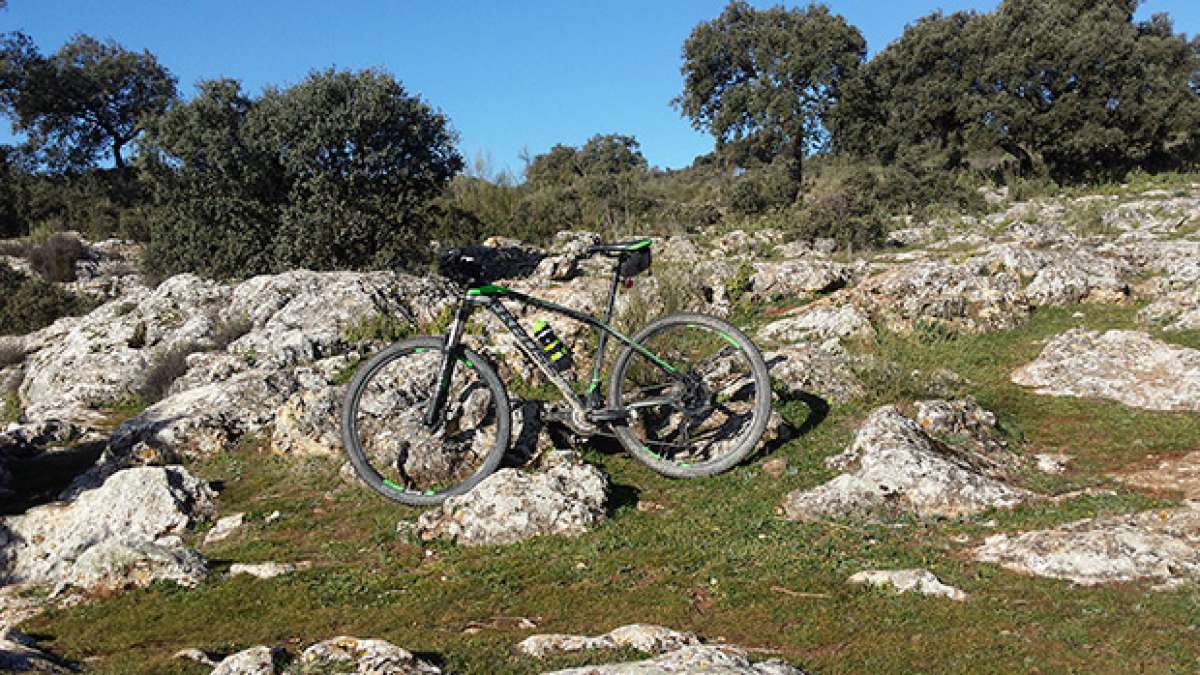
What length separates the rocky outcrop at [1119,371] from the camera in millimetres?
7660

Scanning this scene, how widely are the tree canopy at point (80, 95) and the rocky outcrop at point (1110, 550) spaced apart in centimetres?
3646

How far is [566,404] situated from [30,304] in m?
16.6

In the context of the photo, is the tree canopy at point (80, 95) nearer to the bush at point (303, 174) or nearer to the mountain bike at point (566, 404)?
the bush at point (303, 174)

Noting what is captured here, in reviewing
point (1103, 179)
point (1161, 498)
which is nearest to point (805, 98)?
point (1103, 179)

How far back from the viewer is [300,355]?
1020 cm

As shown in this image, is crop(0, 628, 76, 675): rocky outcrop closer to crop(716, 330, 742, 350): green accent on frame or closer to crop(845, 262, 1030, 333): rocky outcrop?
crop(716, 330, 742, 350): green accent on frame

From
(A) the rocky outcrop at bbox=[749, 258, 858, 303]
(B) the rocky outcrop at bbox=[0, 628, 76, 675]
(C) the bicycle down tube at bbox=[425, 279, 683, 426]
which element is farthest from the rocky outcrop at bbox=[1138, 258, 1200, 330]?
(B) the rocky outcrop at bbox=[0, 628, 76, 675]

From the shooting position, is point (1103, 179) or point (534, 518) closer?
point (534, 518)

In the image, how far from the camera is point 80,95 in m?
33.5

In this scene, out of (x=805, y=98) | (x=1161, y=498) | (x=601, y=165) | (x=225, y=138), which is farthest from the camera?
(x=601, y=165)

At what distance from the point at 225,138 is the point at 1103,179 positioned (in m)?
31.5

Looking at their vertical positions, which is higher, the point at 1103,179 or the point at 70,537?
the point at 1103,179

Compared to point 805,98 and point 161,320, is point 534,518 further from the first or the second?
point 805,98

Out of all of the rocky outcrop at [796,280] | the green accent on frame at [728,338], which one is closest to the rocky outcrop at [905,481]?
the green accent on frame at [728,338]
